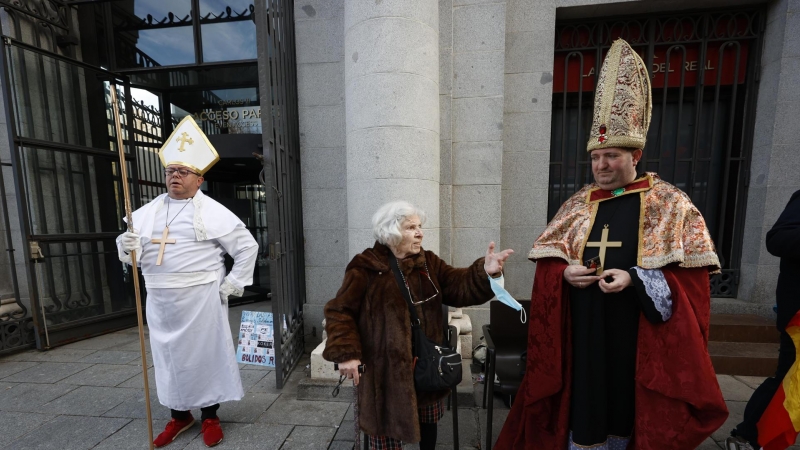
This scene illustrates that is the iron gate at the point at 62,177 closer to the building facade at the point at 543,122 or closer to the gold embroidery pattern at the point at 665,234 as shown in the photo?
the building facade at the point at 543,122

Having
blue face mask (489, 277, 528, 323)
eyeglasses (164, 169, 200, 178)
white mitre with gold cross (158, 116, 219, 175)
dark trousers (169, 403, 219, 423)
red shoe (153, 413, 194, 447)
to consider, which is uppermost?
white mitre with gold cross (158, 116, 219, 175)

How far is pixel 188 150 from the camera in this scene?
247cm

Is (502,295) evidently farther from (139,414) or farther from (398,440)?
(139,414)

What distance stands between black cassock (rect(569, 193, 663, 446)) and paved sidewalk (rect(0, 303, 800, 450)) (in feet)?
3.46

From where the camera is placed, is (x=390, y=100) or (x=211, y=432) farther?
(x=390, y=100)

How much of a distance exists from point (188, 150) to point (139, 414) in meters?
2.38

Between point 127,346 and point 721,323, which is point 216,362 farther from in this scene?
point 721,323

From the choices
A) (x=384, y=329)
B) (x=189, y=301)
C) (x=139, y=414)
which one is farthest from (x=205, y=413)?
(x=384, y=329)

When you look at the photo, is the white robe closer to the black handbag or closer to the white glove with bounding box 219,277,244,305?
the white glove with bounding box 219,277,244,305

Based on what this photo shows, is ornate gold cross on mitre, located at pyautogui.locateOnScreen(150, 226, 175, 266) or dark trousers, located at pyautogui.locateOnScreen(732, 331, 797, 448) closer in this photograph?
dark trousers, located at pyautogui.locateOnScreen(732, 331, 797, 448)

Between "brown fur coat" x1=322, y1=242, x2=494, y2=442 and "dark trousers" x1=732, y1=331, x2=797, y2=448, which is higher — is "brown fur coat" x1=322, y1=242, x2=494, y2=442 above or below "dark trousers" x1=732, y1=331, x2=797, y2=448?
above

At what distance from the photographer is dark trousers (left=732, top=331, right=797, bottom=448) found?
6.96 feet

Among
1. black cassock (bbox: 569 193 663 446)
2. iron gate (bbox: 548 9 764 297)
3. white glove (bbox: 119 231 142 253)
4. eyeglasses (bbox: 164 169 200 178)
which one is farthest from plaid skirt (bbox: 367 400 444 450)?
iron gate (bbox: 548 9 764 297)

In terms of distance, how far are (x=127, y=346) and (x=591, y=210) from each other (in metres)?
5.62
